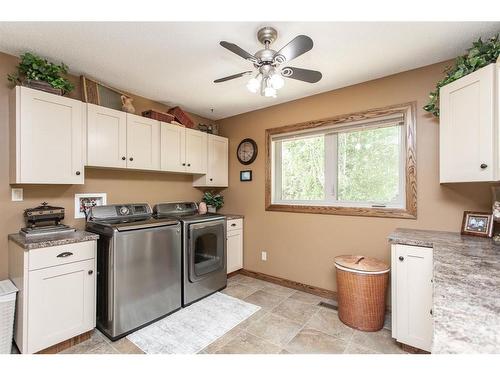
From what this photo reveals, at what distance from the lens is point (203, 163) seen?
10.9 feet

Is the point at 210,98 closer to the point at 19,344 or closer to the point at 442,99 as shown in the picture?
the point at 442,99

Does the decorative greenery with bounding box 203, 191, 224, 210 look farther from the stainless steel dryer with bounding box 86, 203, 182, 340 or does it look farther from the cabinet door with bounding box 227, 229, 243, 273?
the stainless steel dryer with bounding box 86, 203, 182, 340

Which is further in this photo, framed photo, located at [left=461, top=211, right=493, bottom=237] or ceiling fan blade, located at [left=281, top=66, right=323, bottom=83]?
framed photo, located at [left=461, top=211, right=493, bottom=237]

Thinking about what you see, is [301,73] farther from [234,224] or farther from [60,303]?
[60,303]

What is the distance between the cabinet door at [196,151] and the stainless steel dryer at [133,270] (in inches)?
37.4

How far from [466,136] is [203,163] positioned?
275 cm

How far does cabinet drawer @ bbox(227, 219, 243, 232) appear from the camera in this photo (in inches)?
130

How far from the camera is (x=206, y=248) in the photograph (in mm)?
2887

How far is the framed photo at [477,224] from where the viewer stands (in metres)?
1.86

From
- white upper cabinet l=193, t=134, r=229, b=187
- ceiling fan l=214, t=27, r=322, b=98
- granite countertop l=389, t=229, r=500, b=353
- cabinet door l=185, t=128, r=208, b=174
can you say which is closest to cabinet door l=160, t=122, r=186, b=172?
cabinet door l=185, t=128, r=208, b=174

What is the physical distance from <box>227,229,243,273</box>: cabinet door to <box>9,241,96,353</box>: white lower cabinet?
1.66 metres

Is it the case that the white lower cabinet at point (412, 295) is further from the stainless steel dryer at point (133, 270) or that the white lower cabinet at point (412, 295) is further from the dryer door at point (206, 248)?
the stainless steel dryer at point (133, 270)

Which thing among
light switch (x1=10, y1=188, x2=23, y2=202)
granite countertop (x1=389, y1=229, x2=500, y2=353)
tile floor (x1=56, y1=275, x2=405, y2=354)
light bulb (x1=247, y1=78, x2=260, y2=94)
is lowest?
tile floor (x1=56, y1=275, x2=405, y2=354)

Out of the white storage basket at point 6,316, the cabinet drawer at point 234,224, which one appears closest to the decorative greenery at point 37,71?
the white storage basket at point 6,316
